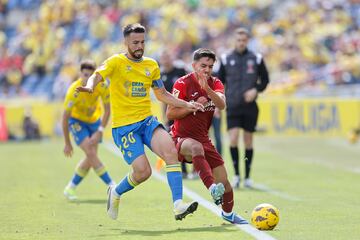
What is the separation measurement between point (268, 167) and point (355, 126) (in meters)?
9.56

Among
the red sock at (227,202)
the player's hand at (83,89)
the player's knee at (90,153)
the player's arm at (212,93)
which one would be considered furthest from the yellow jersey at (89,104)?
the player's hand at (83,89)

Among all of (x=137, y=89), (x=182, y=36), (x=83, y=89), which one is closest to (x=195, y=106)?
(x=137, y=89)

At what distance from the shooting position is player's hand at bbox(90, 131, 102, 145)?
513 inches

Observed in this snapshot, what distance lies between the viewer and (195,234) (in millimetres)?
8547

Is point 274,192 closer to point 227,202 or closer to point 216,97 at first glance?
point 227,202

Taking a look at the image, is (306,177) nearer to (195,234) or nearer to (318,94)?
(195,234)

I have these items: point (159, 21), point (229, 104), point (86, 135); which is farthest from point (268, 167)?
point (159, 21)

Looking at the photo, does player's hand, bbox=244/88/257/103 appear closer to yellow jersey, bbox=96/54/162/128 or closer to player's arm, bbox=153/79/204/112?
player's arm, bbox=153/79/204/112

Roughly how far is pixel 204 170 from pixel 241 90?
200 inches

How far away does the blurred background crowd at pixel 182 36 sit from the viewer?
98.8 feet

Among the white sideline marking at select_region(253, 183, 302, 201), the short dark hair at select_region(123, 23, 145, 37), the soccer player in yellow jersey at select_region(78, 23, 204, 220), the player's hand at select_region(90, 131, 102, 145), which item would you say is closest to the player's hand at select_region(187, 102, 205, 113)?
the soccer player in yellow jersey at select_region(78, 23, 204, 220)

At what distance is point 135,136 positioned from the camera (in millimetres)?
9453

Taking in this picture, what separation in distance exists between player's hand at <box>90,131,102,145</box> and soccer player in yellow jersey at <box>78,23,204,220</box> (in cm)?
348

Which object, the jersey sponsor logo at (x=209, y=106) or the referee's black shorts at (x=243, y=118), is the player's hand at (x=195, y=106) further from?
the referee's black shorts at (x=243, y=118)
